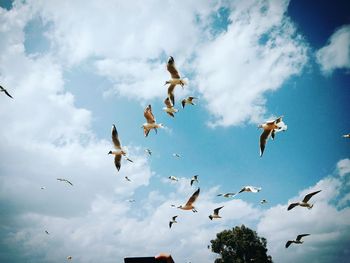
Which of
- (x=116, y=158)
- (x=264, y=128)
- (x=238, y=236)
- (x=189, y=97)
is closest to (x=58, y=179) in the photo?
(x=116, y=158)

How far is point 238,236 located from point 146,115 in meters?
43.8

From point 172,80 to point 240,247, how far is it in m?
44.4

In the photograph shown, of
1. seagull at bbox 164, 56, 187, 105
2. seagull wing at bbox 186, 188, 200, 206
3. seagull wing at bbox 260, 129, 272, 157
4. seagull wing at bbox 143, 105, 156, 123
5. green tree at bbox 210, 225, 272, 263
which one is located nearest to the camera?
seagull wing at bbox 260, 129, 272, 157

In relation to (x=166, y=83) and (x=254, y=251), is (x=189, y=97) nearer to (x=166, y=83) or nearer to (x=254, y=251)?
(x=166, y=83)

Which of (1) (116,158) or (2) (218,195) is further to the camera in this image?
(2) (218,195)

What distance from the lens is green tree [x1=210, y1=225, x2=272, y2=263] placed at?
50216mm

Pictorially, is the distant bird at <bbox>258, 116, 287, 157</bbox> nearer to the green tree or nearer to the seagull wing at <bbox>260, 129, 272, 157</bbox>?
the seagull wing at <bbox>260, 129, 272, 157</bbox>

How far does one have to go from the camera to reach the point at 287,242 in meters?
15.3

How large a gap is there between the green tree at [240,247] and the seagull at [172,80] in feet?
142

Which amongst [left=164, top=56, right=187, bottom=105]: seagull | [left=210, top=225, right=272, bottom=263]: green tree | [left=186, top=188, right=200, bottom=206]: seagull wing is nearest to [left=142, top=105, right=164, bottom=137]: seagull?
[left=164, top=56, right=187, bottom=105]: seagull

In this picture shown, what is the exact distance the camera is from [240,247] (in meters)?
50.6

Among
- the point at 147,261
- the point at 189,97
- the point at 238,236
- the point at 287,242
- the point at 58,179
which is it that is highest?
the point at 238,236

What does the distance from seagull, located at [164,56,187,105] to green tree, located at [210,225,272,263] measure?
142 ft

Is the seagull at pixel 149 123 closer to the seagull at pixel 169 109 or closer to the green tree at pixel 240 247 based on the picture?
the seagull at pixel 169 109
